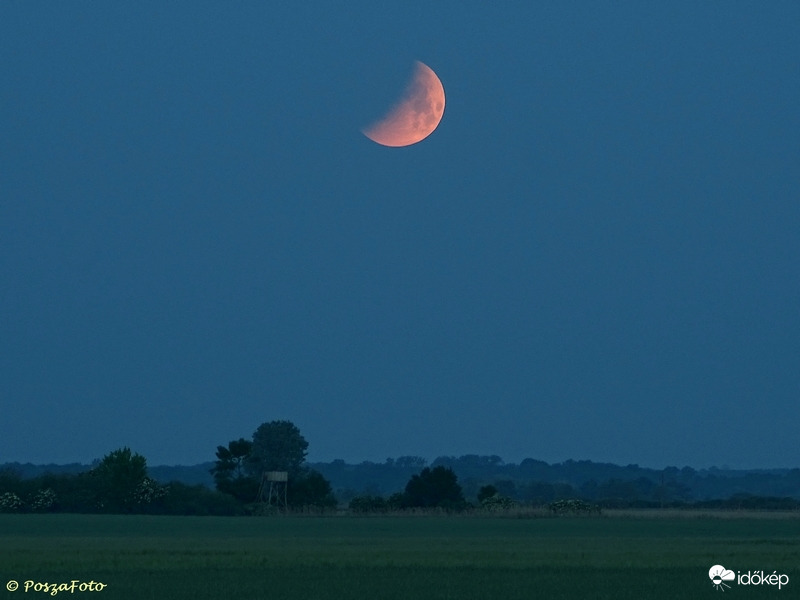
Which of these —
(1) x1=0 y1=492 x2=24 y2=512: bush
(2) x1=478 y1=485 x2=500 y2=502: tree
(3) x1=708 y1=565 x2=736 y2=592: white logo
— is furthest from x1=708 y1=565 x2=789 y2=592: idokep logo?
(1) x1=0 y1=492 x2=24 y2=512: bush

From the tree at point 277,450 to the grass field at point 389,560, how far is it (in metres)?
46.1

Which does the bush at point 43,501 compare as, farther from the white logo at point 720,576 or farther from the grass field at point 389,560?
the white logo at point 720,576

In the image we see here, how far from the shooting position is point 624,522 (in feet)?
275

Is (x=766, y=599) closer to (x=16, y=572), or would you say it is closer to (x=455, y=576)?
(x=455, y=576)

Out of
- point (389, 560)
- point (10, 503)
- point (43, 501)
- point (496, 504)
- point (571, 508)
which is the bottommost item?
point (389, 560)

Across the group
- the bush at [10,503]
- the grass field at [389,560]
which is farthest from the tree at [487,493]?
the bush at [10,503]

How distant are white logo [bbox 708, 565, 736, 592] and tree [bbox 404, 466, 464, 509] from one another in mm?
64454

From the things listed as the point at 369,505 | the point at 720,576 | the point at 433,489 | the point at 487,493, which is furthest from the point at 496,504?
the point at 720,576

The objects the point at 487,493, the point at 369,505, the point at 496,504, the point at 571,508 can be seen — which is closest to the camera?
the point at 571,508

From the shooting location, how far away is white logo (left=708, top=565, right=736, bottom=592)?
35500 millimetres

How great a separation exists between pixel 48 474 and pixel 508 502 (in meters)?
39.6

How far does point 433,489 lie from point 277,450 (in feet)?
73.8

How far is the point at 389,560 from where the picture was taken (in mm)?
43594

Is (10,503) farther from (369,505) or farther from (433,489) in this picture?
(433,489)
